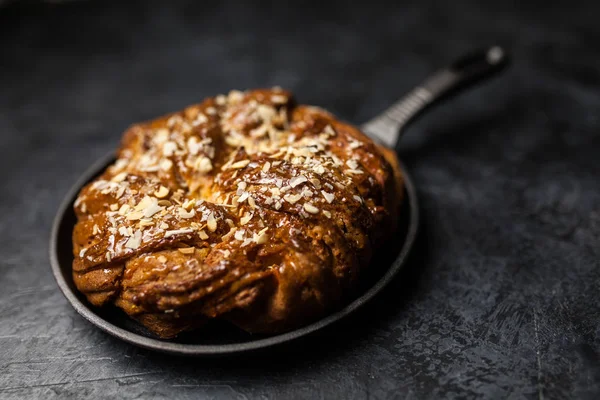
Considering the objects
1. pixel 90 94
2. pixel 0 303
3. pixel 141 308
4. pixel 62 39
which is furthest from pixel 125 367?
pixel 62 39

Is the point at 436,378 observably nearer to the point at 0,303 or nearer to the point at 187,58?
the point at 0,303

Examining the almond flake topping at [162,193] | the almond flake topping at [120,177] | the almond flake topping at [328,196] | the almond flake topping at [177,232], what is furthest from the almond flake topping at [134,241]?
the almond flake topping at [328,196]

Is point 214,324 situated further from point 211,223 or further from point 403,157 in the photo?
point 403,157

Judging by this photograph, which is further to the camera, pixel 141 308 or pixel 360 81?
pixel 360 81


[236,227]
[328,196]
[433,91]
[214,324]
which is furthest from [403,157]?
[214,324]

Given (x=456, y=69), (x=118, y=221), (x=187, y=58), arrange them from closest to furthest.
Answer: (x=118, y=221) → (x=456, y=69) → (x=187, y=58)

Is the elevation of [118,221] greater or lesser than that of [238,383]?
greater

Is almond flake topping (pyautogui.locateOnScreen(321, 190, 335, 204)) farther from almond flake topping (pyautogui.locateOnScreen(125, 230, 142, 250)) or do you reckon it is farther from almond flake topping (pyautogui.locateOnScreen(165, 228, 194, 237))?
almond flake topping (pyautogui.locateOnScreen(125, 230, 142, 250))
